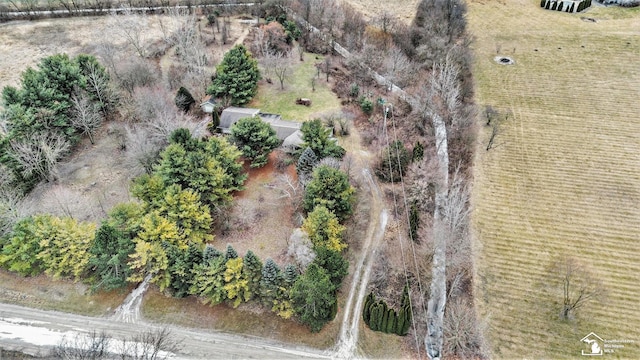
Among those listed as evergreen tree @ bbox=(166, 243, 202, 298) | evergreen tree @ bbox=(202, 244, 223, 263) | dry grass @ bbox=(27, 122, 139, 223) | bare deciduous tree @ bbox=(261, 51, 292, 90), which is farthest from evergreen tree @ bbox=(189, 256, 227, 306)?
bare deciduous tree @ bbox=(261, 51, 292, 90)

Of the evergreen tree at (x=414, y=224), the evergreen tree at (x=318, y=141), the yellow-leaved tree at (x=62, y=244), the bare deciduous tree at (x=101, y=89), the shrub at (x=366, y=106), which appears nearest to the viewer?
the yellow-leaved tree at (x=62, y=244)

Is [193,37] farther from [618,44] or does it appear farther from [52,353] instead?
[618,44]

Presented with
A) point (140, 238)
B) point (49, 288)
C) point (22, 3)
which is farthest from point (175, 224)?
point (22, 3)

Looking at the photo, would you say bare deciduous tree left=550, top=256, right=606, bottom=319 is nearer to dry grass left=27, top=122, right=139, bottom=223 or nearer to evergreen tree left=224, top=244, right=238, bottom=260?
evergreen tree left=224, top=244, right=238, bottom=260

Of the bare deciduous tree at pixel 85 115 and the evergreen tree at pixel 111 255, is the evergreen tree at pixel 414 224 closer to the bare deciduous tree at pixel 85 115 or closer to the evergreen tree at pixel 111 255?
the evergreen tree at pixel 111 255

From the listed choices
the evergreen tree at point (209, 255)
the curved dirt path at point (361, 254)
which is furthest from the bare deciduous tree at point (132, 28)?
the evergreen tree at point (209, 255)

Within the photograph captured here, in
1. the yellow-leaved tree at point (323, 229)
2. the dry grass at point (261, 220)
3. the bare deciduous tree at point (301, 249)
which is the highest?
the yellow-leaved tree at point (323, 229)
